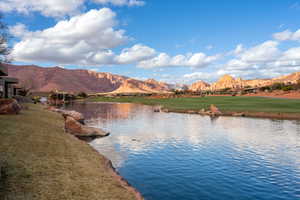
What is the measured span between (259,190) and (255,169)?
3.80 meters

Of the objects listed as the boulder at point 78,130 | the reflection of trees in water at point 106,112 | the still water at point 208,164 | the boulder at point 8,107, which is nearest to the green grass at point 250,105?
the reflection of trees in water at point 106,112

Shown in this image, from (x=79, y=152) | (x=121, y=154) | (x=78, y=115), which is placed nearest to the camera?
(x=79, y=152)

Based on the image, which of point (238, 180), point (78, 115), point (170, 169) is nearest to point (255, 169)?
point (238, 180)

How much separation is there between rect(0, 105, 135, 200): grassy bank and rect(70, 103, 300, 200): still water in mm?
2604

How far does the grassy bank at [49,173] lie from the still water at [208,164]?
260 centimetres

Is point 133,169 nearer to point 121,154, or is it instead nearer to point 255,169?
point 121,154

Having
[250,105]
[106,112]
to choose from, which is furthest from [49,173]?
[250,105]

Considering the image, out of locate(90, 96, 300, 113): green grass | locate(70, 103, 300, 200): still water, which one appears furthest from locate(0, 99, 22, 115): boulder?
locate(90, 96, 300, 113): green grass

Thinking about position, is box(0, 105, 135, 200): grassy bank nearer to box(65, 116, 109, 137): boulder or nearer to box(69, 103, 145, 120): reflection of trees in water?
box(65, 116, 109, 137): boulder

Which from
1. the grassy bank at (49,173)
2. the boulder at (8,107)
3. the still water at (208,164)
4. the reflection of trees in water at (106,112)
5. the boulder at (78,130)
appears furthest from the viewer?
the reflection of trees in water at (106,112)

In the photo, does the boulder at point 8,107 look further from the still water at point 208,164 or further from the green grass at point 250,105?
the green grass at point 250,105

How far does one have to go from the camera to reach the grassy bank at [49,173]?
30.2 ft

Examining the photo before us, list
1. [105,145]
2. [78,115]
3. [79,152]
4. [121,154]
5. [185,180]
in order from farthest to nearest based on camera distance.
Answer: [78,115]
[105,145]
[121,154]
[79,152]
[185,180]

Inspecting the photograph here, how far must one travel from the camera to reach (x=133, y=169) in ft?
55.6
